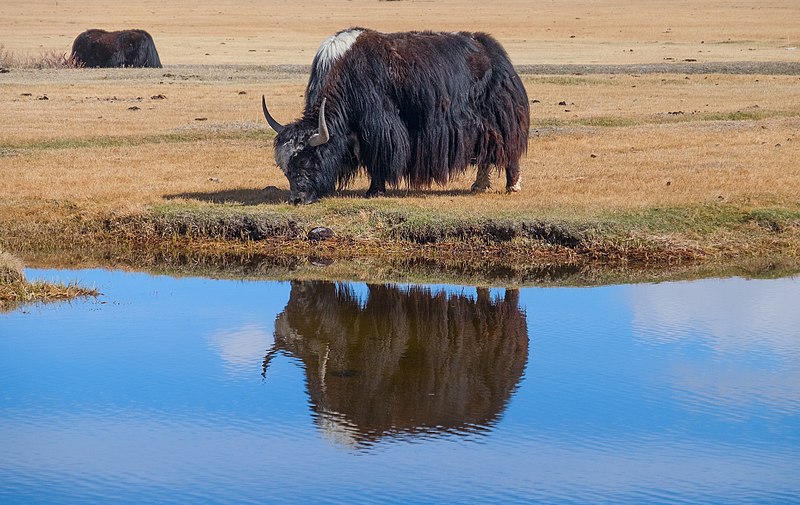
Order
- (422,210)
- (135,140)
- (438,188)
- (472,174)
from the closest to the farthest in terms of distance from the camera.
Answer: (422,210) → (438,188) → (472,174) → (135,140)

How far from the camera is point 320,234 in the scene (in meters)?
13.6

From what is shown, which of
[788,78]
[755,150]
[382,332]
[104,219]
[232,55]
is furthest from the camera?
[232,55]

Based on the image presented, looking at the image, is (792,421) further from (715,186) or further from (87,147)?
(87,147)

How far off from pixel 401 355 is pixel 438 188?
675cm

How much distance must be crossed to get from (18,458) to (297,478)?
1748mm

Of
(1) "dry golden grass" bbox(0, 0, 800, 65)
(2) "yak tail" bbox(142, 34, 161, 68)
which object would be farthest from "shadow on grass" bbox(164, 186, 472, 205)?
(1) "dry golden grass" bbox(0, 0, 800, 65)

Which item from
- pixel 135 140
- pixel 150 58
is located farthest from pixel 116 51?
pixel 135 140

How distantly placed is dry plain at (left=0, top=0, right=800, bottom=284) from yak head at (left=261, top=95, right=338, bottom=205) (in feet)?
1.06

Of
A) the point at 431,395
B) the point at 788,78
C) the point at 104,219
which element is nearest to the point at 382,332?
the point at 431,395

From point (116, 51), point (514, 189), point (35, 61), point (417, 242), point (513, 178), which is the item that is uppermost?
point (513, 178)

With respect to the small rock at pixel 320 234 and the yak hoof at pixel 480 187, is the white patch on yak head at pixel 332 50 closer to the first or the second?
the small rock at pixel 320 234

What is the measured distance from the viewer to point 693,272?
12.7 meters

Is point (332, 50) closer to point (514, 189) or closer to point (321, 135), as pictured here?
point (321, 135)

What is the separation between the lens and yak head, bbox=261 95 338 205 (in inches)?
562
